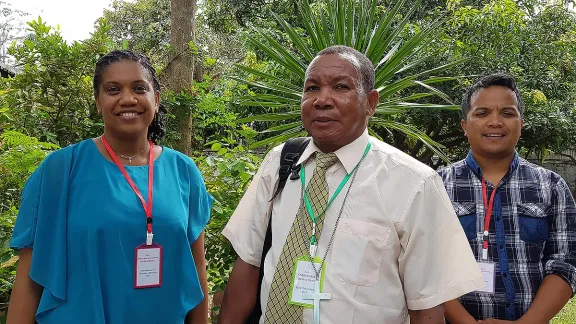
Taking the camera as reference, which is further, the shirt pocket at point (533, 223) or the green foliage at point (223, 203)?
the green foliage at point (223, 203)

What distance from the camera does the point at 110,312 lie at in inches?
73.5

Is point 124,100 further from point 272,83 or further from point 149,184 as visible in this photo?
point 272,83

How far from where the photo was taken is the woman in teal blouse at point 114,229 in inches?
71.7

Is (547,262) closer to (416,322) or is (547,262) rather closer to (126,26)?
(416,322)

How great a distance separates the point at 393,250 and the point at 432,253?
12cm

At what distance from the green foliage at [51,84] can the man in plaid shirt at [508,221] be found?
3074 millimetres

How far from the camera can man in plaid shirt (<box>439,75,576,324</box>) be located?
2.16m

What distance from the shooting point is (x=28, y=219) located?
72.6 inches

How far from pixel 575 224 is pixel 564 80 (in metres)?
8.51

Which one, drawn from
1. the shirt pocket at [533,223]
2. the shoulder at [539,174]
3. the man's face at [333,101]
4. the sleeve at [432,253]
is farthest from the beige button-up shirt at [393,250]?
the shoulder at [539,174]

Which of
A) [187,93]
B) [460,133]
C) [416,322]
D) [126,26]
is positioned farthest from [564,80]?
[126,26]

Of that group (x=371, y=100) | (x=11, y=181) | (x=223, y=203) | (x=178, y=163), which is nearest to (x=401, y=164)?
(x=371, y=100)

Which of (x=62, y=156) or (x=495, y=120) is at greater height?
(x=495, y=120)

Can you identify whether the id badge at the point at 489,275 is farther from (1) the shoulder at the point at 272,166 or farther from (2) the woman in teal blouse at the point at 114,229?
(2) the woman in teal blouse at the point at 114,229
